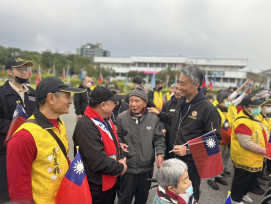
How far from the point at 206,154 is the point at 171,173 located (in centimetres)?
94

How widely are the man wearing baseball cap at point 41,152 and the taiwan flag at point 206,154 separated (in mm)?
1663

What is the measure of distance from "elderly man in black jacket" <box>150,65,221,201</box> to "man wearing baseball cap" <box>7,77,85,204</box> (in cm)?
155

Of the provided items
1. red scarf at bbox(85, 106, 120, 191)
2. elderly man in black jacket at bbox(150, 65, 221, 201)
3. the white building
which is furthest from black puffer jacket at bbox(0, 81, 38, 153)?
the white building

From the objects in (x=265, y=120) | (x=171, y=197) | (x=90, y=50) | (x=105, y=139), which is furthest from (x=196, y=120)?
(x=90, y=50)

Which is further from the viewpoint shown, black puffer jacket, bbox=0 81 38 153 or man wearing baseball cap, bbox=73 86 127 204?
black puffer jacket, bbox=0 81 38 153

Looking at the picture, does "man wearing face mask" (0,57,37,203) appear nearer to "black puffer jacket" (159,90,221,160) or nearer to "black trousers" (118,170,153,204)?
"black trousers" (118,170,153,204)

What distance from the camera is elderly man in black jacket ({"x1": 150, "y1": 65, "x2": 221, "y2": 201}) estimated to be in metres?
2.37

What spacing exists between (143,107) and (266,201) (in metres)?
2.41

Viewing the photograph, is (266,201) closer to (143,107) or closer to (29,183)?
(143,107)

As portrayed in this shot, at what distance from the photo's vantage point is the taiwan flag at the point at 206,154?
235 centimetres

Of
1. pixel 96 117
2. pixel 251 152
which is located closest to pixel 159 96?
pixel 251 152

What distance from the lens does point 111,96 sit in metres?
2.16

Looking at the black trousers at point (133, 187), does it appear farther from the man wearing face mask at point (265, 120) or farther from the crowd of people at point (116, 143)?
the man wearing face mask at point (265, 120)

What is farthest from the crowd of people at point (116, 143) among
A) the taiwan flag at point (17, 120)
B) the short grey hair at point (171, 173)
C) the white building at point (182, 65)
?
the white building at point (182, 65)
